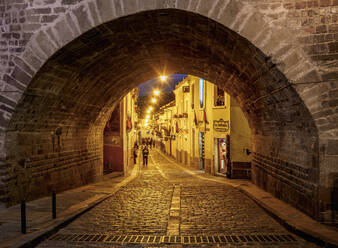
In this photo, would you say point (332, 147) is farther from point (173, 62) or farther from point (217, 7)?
point (173, 62)

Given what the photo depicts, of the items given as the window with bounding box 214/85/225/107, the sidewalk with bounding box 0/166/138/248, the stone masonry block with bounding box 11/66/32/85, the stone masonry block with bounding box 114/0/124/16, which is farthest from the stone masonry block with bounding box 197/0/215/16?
the window with bounding box 214/85/225/107

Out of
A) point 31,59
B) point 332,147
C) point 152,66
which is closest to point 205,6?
point 332,147

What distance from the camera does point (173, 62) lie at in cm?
1352

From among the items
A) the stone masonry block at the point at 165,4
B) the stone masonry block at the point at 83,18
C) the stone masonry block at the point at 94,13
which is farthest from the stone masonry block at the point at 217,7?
the stone masonry block at the point at 83,18

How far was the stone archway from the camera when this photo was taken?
7406mm

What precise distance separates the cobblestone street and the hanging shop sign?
21.7ft

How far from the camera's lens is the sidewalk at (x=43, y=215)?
6.38m

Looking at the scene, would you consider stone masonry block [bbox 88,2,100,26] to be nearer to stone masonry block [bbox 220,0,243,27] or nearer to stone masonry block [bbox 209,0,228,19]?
stone masonry block [bbox 209,0,228,19]

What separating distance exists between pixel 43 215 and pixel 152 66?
8222mm

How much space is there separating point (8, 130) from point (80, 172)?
575 cm

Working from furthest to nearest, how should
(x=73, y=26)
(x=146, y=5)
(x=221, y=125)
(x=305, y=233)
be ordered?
1. (x=221, y=125)
2. (x=73, y=26)
3. (x=146, y=5)
4. (x=305, y=233)

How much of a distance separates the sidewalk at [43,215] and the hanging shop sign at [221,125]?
8.07 metres

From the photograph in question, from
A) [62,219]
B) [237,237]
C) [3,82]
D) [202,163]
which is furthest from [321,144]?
[202,163]

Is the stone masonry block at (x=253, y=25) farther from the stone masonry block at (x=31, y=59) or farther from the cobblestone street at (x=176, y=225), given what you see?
the stone masonry block at (x=31, y=59)
